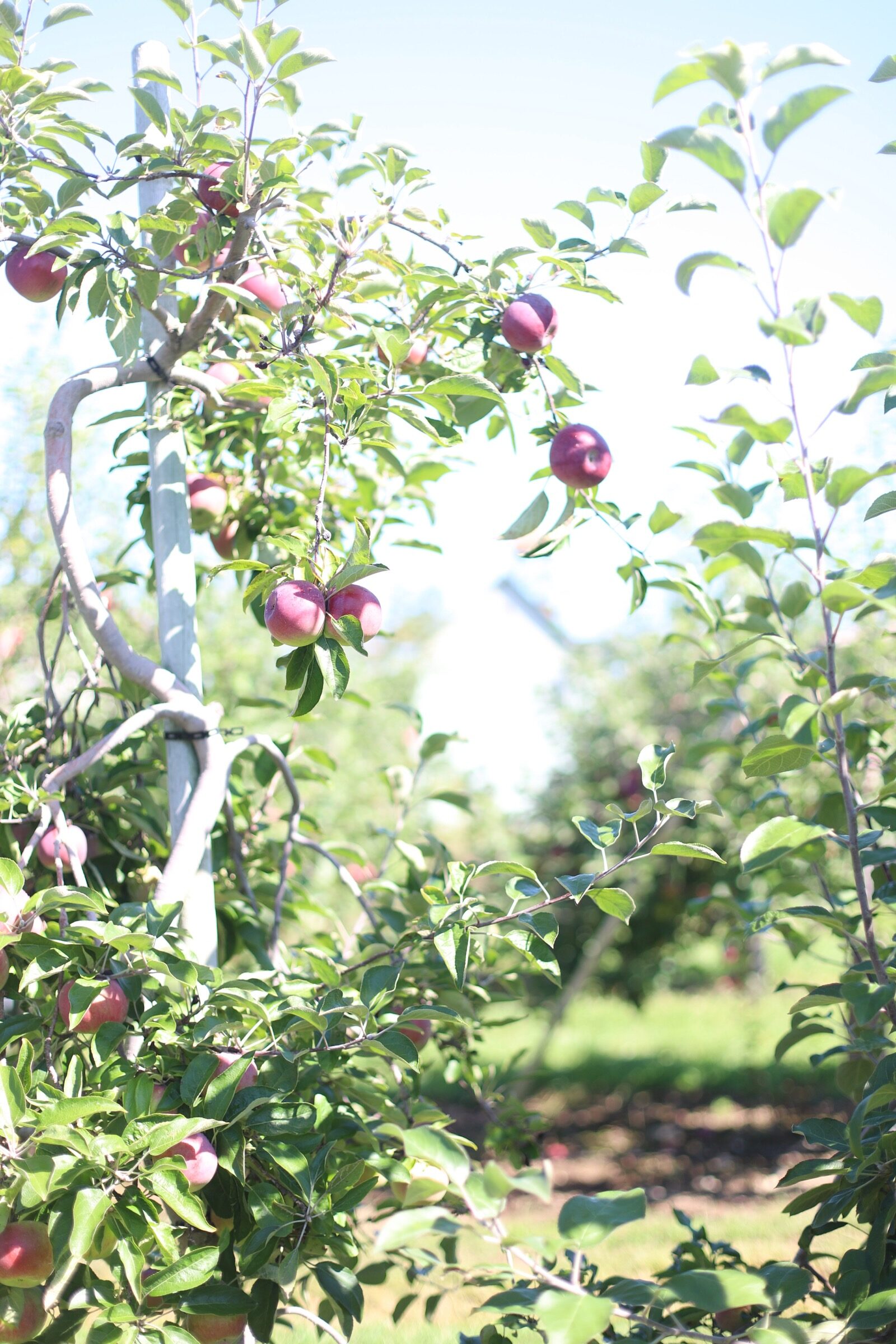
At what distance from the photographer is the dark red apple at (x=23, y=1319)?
103cm

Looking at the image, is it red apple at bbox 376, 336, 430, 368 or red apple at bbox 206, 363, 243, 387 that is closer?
red apple at bbox 376, 336, 430, 368

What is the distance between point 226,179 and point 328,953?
112cm

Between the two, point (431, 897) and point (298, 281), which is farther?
point (298, 281)

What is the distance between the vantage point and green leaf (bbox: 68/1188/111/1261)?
0.87 meters

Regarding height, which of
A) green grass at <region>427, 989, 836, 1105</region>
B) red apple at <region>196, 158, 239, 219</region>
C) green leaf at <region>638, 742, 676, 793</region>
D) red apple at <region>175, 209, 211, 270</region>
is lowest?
green grass at <region>427, 989, 836, 1105</region>

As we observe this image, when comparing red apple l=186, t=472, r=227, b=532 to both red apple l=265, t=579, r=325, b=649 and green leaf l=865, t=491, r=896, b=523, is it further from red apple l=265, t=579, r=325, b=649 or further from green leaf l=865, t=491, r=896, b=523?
green leaf l=865, t=491, r=896, b=523

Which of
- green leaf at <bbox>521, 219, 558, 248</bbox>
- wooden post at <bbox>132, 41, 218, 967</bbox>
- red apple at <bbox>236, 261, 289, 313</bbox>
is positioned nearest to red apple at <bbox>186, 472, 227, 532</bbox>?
wooden post at <bbox>132, 41, 218, 967</bbox>

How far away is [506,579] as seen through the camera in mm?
22938

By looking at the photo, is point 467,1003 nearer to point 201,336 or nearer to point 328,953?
point 328,953

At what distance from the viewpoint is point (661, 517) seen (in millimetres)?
1327

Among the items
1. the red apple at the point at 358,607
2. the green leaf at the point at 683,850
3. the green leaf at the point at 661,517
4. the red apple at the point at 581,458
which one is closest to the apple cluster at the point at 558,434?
the red apple at the point at 581,458

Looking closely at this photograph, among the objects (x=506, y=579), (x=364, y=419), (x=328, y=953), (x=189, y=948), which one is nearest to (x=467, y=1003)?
(x=328, y=953)

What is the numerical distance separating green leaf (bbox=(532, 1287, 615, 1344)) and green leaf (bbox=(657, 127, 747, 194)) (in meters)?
0.94

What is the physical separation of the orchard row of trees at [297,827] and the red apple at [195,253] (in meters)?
0.01
